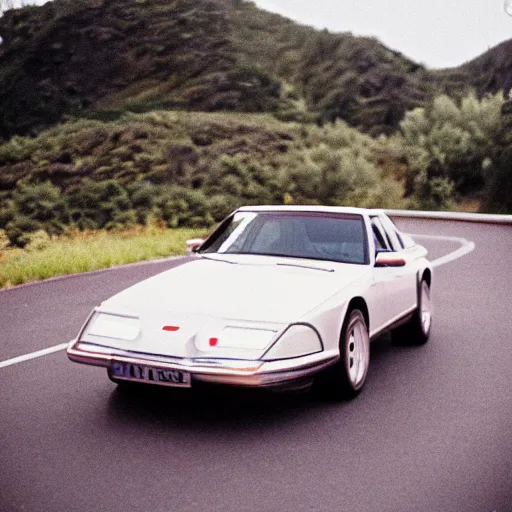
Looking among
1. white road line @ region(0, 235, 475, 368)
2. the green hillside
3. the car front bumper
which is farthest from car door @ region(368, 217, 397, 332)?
the green hillside

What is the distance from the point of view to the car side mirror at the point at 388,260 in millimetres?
6035

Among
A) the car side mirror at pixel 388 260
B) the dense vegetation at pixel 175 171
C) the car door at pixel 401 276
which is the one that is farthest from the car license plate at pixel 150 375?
the dense vegetation at pixel 175 171

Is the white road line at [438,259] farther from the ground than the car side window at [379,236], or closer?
closer

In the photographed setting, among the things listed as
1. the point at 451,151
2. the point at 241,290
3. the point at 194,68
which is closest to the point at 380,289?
the point at 241,290

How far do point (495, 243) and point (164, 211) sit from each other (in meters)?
13.3

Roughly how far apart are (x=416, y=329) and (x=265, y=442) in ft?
10.2

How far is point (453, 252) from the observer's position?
17.3m

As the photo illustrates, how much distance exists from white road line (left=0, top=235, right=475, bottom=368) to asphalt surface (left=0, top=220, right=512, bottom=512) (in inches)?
6.4

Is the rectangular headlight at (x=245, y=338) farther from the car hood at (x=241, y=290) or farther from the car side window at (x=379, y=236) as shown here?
the car side window at (x=379, y=236)

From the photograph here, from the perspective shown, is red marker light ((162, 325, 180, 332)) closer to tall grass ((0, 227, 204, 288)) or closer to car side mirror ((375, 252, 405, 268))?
car side mirror ((375, 252, 405, 268))

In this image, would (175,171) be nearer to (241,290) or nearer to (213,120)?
(213,120)

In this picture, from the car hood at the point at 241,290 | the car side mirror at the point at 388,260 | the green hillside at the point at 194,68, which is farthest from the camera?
the green hillside at the point at 194,68

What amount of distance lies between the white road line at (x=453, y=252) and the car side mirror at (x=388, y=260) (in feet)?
28.0

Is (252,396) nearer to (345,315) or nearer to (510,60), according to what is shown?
(345,315)
